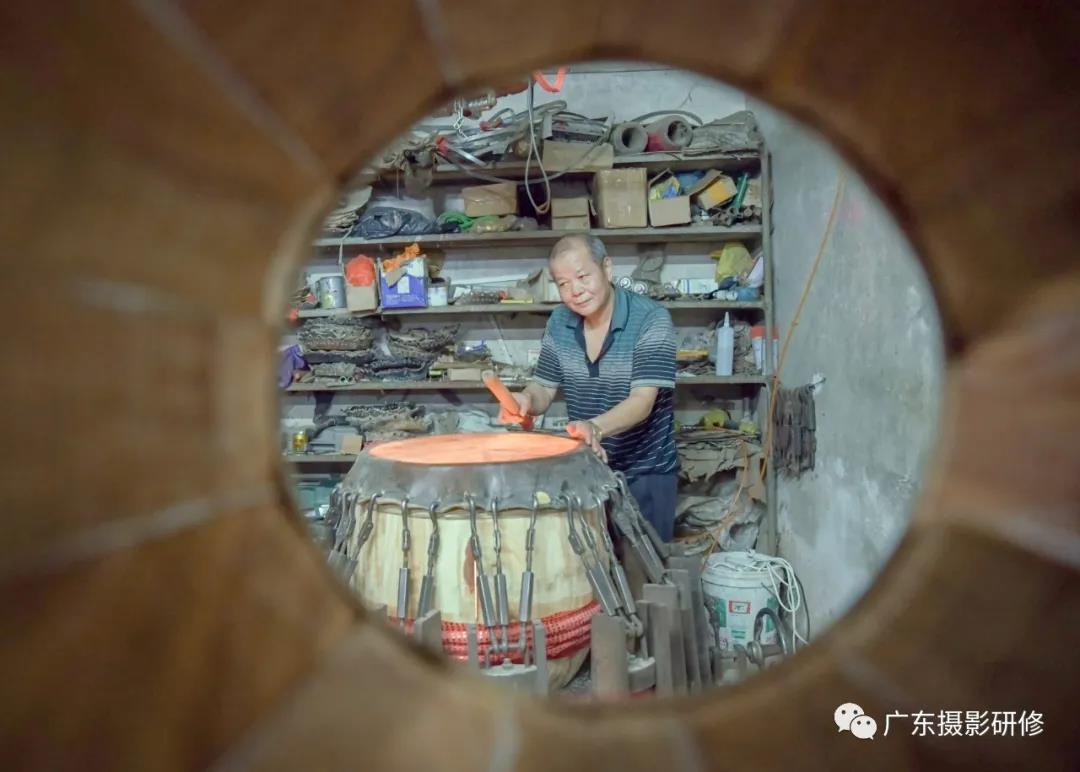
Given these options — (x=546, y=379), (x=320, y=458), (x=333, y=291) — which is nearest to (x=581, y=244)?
(x=546, y=379)

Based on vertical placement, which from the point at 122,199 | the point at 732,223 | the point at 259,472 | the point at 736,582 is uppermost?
the point at 732,223

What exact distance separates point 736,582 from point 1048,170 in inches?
84.9

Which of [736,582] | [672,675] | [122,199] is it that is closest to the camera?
[122,199]

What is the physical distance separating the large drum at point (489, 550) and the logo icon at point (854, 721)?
30.4 inches

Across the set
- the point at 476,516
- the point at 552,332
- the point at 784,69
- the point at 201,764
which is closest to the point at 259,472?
the point at 201,764

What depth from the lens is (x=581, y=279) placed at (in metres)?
2.14

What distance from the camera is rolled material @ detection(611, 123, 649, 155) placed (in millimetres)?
2930

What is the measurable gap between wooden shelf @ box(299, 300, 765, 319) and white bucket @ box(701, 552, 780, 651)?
3.55ft

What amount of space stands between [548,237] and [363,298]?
87 centimetres

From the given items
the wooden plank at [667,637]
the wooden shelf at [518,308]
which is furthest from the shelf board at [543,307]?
the wooden plank at [667,637]

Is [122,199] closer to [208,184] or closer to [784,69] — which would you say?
[208,184]

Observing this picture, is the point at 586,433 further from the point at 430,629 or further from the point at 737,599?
the point at 737,599

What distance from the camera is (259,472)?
14.5 inches

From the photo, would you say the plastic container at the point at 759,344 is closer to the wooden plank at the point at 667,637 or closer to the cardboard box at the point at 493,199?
the cardboard box at the point at 493,199
